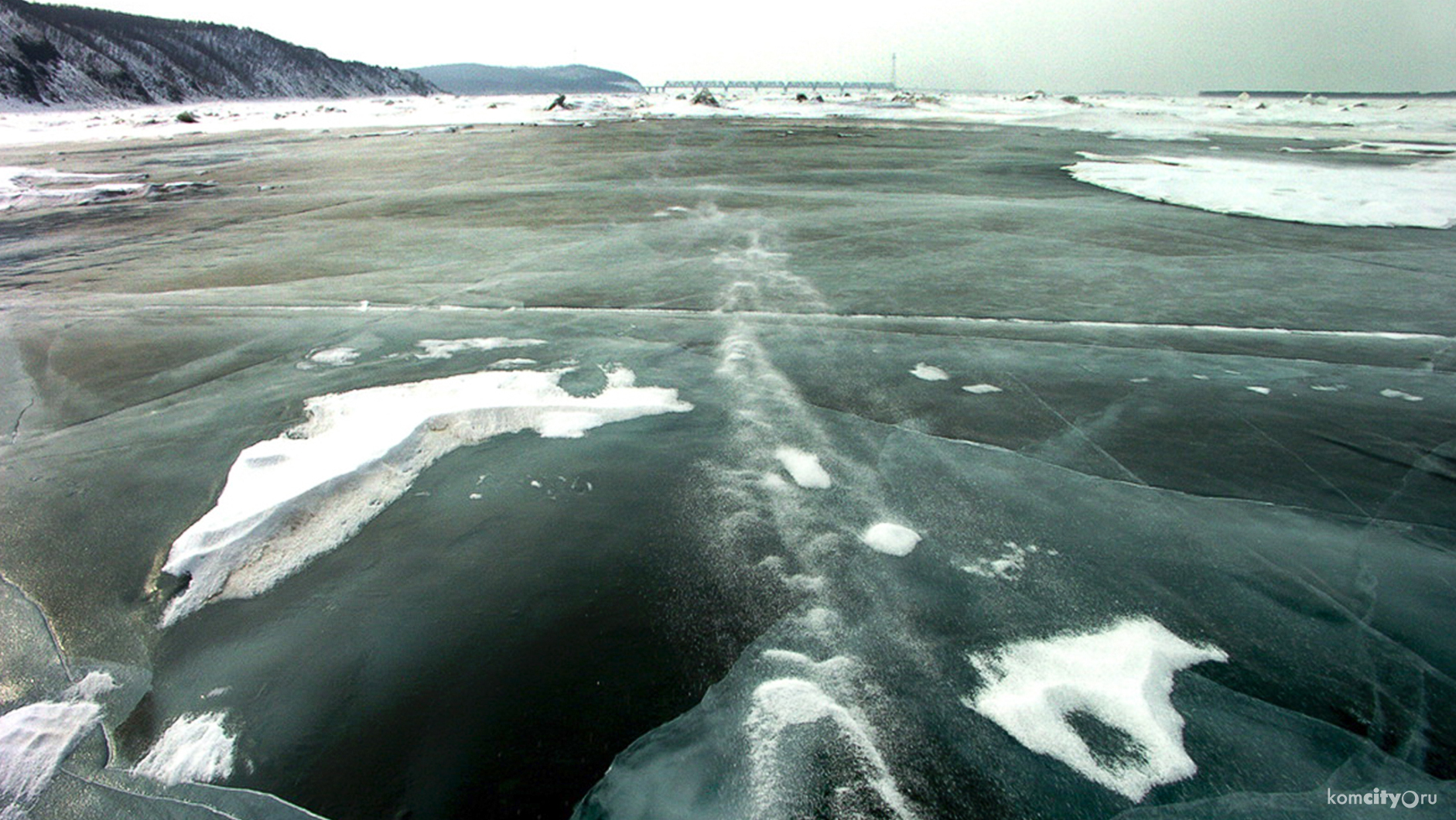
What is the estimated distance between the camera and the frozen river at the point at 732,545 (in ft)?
4.74

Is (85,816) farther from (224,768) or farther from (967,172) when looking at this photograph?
(967,172)

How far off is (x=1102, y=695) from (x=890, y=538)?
735mm

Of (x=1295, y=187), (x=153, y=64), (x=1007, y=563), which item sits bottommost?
(x=1007, y=563)

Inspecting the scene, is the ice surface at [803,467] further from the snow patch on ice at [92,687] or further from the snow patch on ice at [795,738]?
the snow patch on ice at [92,687]

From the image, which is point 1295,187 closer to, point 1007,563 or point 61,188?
point 1007,563

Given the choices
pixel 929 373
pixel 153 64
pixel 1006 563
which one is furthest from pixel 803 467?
pixel 153 64

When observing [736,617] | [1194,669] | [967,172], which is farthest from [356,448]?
[967,172]

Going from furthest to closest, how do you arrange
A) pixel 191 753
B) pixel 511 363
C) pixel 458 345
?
pixel 458 345, pixel 511 363, pixel 191 753

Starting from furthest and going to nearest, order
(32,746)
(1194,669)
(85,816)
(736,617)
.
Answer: (736,617), (1194,669), (32,746), (85,816)

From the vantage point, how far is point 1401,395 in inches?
125

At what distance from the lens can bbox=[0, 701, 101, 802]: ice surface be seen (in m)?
1.41

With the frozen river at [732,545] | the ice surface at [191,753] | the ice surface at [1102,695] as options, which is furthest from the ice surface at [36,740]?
the ice surface at [1102,695]

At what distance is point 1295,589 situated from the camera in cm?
195

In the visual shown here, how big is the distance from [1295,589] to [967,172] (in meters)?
10.8
